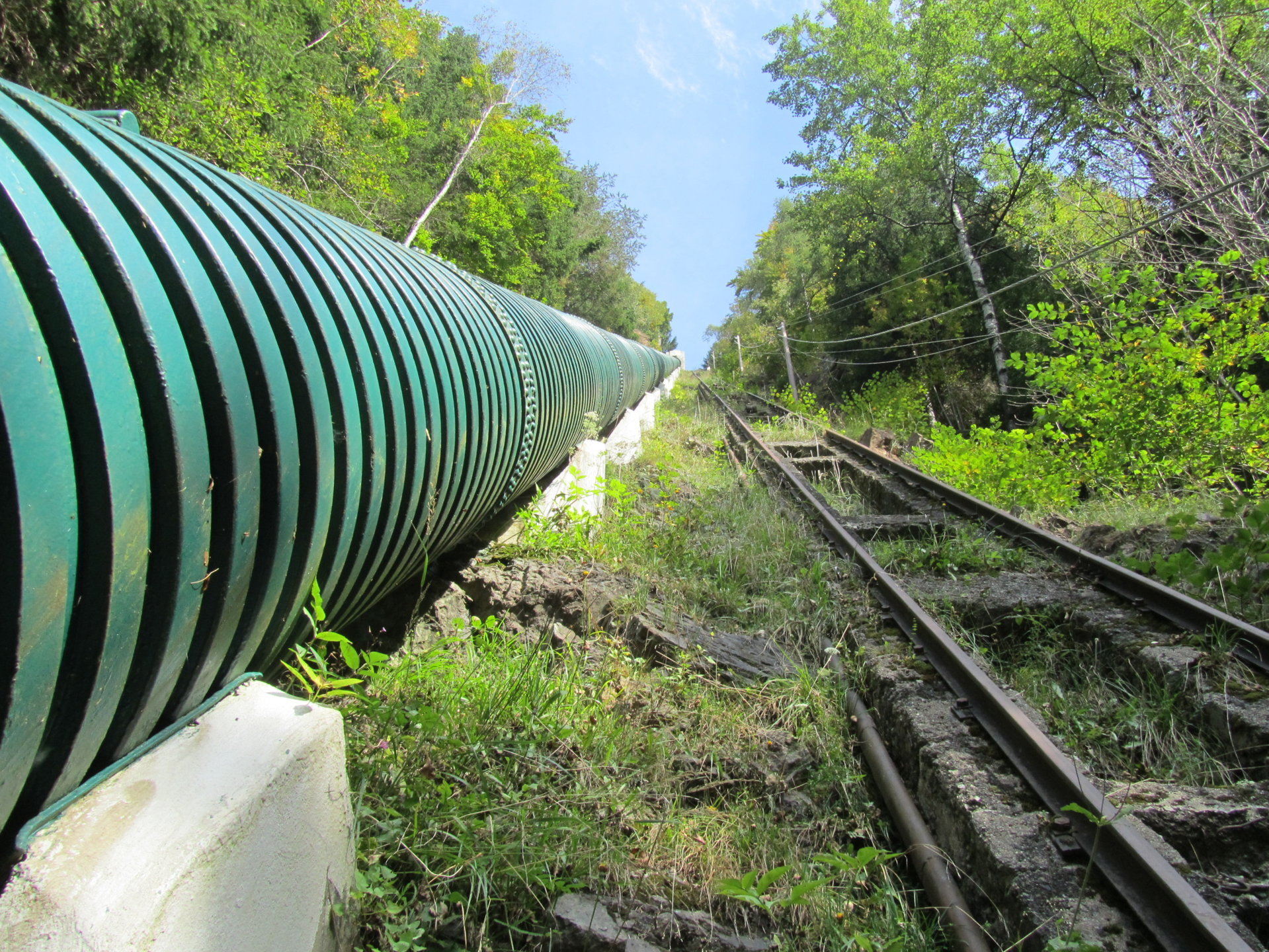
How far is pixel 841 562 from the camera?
470 centimetres

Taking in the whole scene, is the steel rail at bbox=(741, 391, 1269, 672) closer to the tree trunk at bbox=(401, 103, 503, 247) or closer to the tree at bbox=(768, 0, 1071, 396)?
the tree at bbox=(768, 0, 1071, 396)

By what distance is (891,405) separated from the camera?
1827 cm

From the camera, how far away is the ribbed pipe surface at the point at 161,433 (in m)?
0.92

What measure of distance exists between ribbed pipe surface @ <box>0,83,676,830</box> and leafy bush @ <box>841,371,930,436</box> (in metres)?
15.2

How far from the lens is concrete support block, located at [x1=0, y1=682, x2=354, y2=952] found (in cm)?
97

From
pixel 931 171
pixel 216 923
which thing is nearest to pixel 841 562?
pixel 216 923

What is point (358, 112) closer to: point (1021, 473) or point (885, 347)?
point (885, 347)

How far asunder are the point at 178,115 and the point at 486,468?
10504 mm

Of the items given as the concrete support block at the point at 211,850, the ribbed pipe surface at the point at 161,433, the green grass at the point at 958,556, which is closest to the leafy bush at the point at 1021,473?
the green grass at the point at 958,556


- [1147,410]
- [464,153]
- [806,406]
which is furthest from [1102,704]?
[464,153]

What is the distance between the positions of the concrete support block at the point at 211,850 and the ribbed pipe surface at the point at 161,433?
0.30 ft

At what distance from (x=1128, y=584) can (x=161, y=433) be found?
4.84 metres

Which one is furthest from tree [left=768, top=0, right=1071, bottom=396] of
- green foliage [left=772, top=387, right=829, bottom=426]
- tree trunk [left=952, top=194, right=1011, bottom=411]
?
green foliage [left=772, top=387, right=829, bottom=426]

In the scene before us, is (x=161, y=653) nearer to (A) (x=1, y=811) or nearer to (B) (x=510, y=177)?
(A) (x=1, y=811)
